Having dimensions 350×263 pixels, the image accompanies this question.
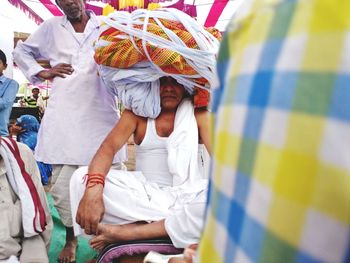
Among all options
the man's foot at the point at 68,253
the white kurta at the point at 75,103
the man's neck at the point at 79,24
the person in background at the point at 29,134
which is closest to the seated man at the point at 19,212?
the white kurta at the point at 75,103

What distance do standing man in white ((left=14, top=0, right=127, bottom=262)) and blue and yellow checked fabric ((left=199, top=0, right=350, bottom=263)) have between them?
7.61 ft

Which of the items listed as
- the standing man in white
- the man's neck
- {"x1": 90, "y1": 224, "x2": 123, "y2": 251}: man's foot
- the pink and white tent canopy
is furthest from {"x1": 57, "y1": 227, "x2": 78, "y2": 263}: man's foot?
the pink and white tent canopy

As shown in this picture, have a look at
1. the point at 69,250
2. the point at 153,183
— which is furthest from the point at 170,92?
the point at 69,250

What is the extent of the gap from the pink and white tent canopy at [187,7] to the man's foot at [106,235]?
3.73 m

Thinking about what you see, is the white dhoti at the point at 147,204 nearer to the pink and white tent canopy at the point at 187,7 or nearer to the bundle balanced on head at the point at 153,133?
the bundle balanced on head at the point at 153,133

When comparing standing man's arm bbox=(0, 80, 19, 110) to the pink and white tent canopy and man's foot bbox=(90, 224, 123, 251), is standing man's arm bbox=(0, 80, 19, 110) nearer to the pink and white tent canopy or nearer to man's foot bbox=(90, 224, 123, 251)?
the pink and white tent canopy

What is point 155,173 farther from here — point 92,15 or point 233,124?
point 233,124

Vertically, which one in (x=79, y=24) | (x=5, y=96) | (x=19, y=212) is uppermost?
(x=79, y=24)

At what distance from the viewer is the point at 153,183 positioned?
2303 millimetres

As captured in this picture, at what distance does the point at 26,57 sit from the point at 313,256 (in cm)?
285

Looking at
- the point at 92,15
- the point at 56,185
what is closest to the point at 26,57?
the point at 92,15

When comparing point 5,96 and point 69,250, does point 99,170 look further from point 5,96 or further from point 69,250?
point 5,96

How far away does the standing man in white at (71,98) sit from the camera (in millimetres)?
2768

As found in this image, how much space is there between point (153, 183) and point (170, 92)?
1.72 feet
